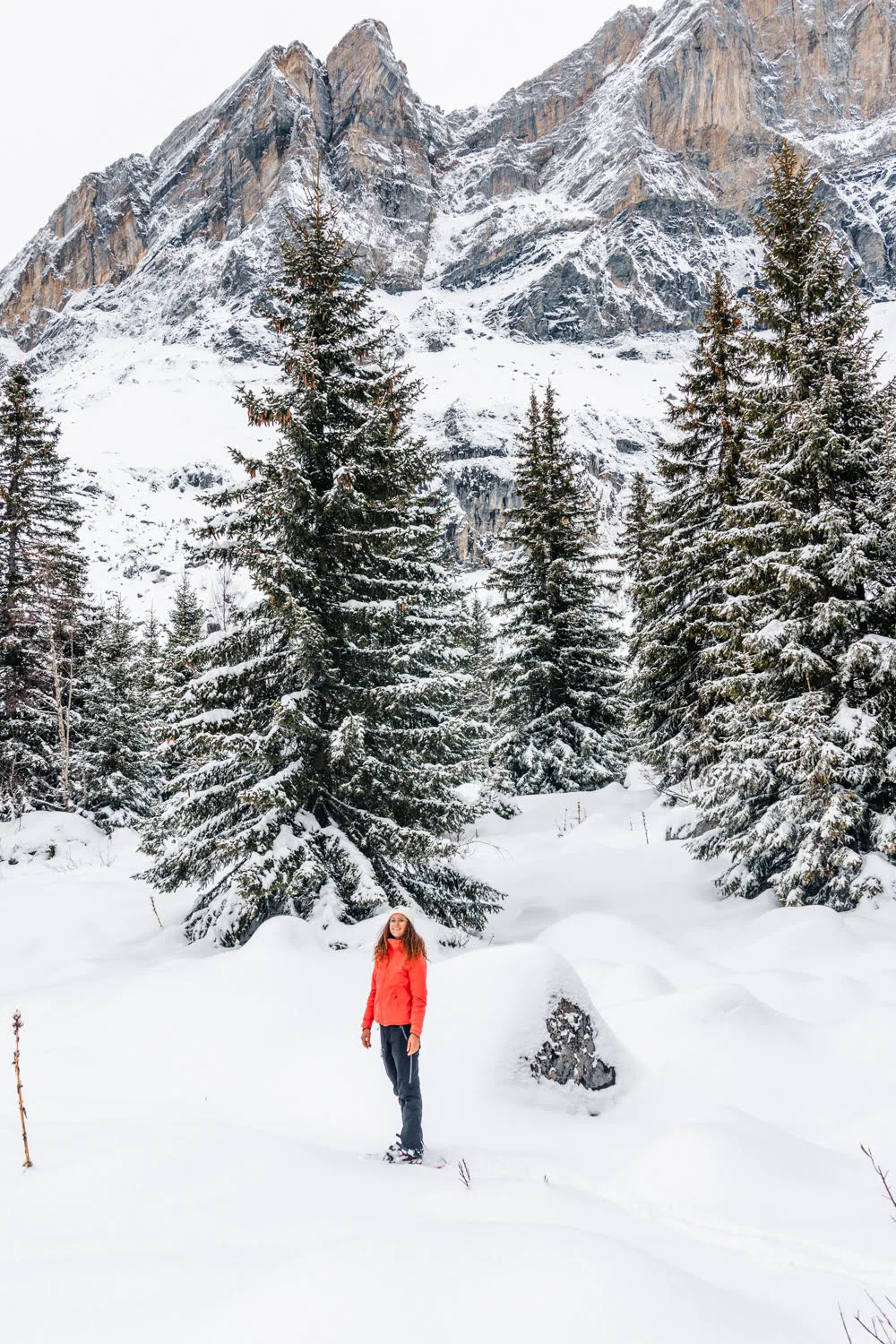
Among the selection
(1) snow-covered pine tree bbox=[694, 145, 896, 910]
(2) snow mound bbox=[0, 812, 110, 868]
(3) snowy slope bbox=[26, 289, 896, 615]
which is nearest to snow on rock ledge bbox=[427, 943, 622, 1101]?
(1) snow-covered pine tree bbox=[694, 145, 896, 910]

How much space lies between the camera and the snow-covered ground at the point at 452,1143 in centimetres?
269

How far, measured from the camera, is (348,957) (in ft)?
27.3

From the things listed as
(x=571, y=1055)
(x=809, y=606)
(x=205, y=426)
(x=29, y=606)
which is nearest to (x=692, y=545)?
(x=809, y=606)

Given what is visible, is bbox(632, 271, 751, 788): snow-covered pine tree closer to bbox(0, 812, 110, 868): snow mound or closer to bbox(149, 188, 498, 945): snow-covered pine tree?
bbox(149, 188, 498, 945): snow-covered pine tree

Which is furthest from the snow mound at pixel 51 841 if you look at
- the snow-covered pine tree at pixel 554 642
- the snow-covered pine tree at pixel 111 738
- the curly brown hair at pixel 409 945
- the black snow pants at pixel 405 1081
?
the black snow pants at pixel 405 1081

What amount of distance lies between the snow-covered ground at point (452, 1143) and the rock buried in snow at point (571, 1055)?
166 millimetres

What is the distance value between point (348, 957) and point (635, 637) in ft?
43.4

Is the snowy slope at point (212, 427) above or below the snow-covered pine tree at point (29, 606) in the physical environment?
above

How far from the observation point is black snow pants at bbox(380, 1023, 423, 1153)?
15.4 ft

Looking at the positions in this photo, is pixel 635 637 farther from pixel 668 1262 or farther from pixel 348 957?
pixel 668 1262

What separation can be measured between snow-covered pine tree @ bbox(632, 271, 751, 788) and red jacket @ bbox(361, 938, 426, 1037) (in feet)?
35.7

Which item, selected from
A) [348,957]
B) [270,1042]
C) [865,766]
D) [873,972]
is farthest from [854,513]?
[270,1042]

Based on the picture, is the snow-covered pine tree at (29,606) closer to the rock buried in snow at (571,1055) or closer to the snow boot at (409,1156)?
the rock buried in snow at (571,1055)

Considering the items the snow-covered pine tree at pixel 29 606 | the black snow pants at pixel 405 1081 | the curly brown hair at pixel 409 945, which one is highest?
the snow-covered pine tree at pixel 29 606
